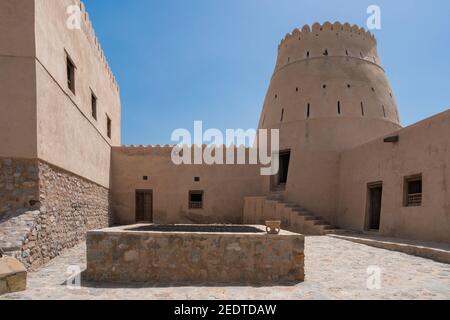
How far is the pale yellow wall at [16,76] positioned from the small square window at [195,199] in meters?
8.41

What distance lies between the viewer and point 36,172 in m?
6.18

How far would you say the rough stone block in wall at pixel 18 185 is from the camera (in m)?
5.99

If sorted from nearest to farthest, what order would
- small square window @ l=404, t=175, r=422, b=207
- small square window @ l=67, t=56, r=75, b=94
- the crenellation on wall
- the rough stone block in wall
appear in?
the rough stone block in wall → small square window @ l=67, t=56, r=75, b=94 → small square window @ l=404, t=175, r=422, b=207 → the crenellation on wall

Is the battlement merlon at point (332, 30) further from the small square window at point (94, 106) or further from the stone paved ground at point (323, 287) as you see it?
the stone paved ground at point (323, 287)

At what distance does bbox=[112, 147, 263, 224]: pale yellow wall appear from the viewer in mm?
13492

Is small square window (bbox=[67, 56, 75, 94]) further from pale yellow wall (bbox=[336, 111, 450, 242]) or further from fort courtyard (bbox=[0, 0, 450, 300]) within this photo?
pale yellow wall (bbox=[336, 111, 450, 242])

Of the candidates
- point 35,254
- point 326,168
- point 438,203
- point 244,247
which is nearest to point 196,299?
point 244,247

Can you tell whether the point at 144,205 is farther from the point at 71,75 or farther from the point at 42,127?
→ the point at 42,127

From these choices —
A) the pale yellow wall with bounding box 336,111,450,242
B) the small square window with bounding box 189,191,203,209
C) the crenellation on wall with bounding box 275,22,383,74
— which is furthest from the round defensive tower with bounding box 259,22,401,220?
the small square window with bounding box 189,191,203,209

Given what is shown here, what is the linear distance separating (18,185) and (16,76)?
89.5 inches

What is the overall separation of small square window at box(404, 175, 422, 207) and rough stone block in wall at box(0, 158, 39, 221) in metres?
9.85

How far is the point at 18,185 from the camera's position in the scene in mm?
6082

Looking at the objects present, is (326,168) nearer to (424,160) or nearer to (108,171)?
(424,160)
